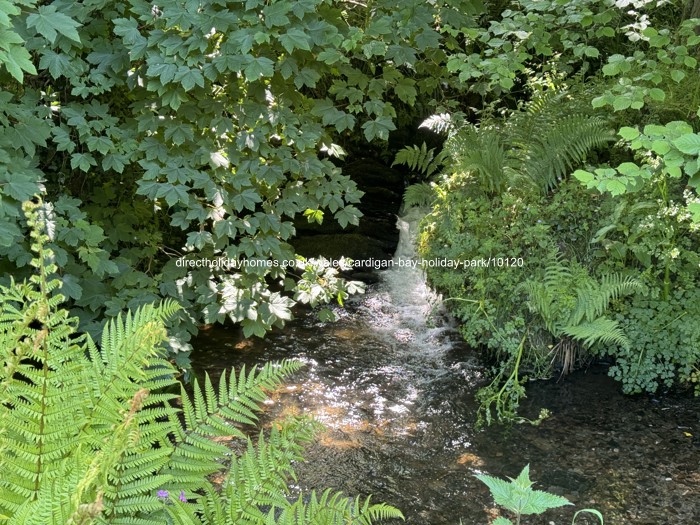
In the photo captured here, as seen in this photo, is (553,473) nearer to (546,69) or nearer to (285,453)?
(285,453)

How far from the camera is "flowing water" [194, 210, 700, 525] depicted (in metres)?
3.38

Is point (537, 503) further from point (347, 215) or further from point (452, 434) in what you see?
point (452, 434)

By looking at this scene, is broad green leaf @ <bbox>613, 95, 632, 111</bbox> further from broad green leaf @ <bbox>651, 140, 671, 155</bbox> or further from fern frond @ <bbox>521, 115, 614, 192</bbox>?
fern frond @ <bbox>521, 115, 614, 192</bbox>

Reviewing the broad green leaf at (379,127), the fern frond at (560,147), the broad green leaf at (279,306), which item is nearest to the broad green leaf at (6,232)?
the broad green leaf at (279,306)

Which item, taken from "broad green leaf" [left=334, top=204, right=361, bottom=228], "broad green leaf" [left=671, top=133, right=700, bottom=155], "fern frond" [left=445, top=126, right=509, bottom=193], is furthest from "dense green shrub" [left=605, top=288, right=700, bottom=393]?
"broad green leaf" [left=334, top=204, right=361, bottom=228]

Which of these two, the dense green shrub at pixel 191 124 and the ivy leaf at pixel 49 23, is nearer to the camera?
the ivy leaf at pixel 49 23

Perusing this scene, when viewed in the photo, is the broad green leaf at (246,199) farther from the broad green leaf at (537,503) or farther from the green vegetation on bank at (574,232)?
the broad green leaf at (537,503)

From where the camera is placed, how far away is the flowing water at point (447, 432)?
3381 millimetres

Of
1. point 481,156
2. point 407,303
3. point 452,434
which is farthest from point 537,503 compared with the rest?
point 407,303

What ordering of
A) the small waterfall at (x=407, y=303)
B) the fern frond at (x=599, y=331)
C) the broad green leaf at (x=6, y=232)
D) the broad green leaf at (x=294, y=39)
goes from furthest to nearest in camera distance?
the small waterfall at (x=407, y=303) → the fern frond at (x=599, y=331) → the broad green leaf at (x=294, y=39) → the broad green leaf at (x=6, y=232)

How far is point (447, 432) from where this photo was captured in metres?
3.98

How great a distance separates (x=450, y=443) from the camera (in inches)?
152

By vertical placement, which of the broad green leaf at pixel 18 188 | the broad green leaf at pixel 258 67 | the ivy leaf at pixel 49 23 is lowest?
the broad green leaf at pixel 18 188

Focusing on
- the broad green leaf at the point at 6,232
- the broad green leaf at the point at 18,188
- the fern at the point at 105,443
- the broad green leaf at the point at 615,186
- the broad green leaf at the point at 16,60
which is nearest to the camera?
the fern at the point at 105,443
